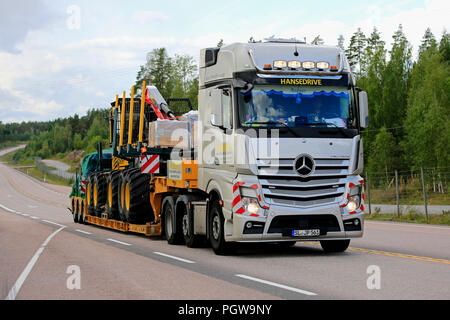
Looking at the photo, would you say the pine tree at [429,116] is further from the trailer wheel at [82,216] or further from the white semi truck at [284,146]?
the white semi truck at [284,146]

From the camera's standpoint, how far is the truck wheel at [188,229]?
14.8m

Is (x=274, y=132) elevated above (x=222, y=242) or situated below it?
above

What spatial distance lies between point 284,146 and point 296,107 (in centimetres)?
83

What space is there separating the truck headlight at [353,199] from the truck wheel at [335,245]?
1.05 m

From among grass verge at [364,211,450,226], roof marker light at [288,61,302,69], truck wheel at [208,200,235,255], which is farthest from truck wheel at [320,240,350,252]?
grass verge at [364,211,450,226]

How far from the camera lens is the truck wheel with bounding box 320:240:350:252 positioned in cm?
1345

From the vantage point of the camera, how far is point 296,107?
12438 millimetres

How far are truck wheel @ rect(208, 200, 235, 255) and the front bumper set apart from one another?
1.88ft

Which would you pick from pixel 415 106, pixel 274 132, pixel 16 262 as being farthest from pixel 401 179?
pixel 415 106

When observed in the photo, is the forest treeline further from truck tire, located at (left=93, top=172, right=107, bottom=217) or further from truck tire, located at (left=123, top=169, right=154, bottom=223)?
truck tire, located at (left=123, top=169, right=154, bottom=223)

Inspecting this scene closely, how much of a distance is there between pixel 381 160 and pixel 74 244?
44.8 m

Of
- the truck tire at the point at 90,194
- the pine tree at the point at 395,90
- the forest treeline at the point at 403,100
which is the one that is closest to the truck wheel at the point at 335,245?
the truck tire at the point at 90,194
